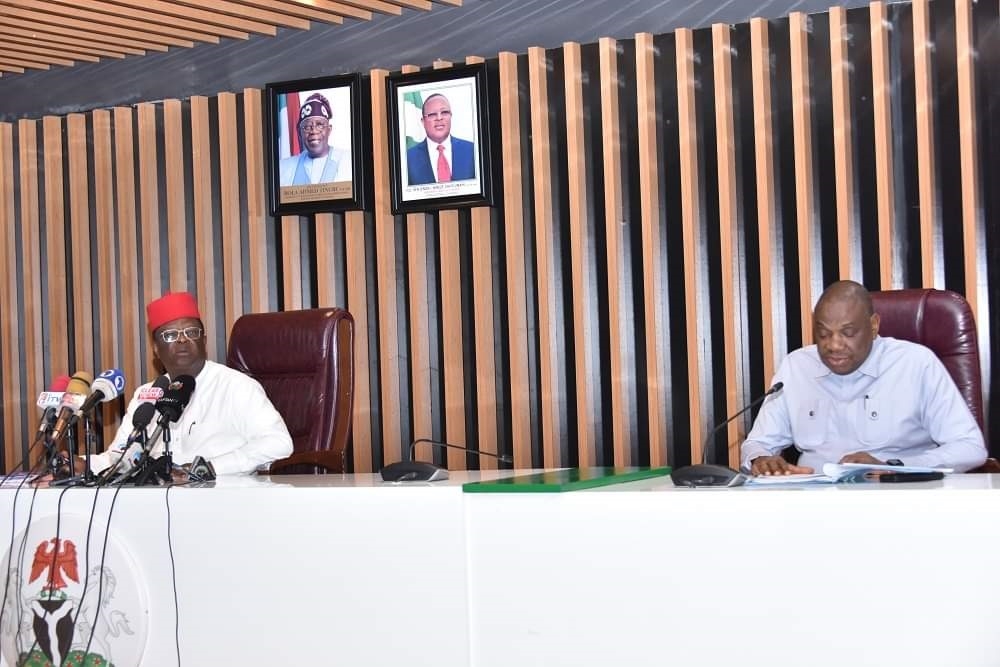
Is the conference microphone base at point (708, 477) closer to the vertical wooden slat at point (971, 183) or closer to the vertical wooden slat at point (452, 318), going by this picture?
the vertical wooden slat at point (971, 183)

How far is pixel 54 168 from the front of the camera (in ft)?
20.9

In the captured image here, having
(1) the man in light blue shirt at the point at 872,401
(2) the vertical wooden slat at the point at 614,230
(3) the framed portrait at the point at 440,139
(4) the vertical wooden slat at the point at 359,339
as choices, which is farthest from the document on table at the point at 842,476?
(4) the vertical wooden slat at the point at 359,339

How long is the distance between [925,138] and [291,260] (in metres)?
2.85

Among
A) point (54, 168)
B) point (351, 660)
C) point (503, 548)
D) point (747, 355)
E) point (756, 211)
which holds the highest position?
point (54, 168)

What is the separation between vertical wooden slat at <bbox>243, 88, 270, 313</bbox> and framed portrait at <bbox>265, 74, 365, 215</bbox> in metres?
0.11

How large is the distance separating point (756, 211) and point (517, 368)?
1.21 m

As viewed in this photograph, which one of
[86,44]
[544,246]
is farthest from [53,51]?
[544,246]

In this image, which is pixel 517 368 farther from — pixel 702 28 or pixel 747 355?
pixel 702 28

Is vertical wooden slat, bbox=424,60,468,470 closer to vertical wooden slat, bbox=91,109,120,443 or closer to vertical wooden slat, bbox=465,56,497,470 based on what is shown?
vertical wooden slat, bbox=465,56,497,470

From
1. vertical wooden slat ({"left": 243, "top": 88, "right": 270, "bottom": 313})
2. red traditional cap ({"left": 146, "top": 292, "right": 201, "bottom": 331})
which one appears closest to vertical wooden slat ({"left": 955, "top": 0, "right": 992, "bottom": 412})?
red traditional cap ({"left": 146, "top": 292, "right": 201, "bottom": 331})

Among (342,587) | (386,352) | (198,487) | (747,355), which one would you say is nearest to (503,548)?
(342,587)

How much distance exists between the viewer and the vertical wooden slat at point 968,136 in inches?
183

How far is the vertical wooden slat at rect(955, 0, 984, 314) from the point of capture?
4.65 metres

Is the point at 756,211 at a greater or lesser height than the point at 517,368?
greater
